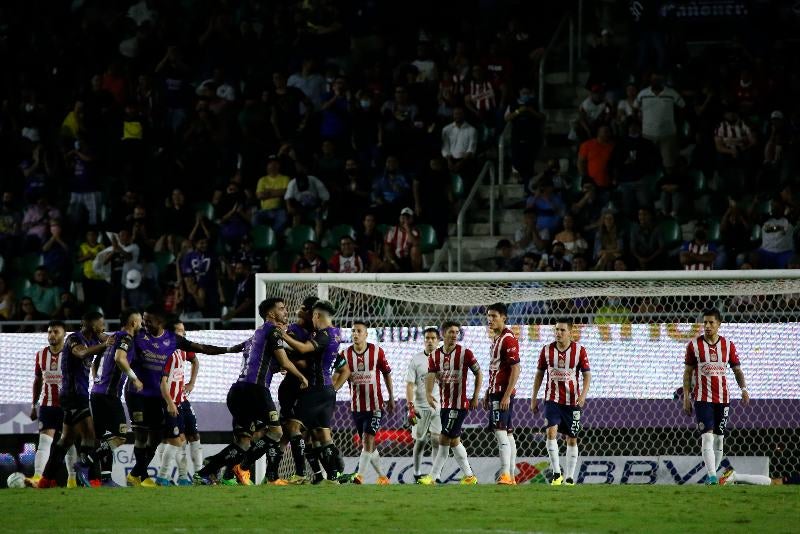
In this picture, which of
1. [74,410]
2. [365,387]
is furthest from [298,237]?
[74,410]

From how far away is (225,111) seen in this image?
915 inches

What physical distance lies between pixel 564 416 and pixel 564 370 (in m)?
0.50

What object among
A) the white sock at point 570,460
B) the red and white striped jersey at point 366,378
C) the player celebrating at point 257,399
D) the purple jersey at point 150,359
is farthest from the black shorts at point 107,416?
the white sock at point 570,460

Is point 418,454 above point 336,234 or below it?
below

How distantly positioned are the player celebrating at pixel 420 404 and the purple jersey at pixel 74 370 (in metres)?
3.65

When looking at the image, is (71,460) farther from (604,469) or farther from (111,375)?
(604,469)

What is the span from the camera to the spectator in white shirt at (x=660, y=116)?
20500 millimetres

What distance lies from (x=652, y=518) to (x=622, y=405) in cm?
618

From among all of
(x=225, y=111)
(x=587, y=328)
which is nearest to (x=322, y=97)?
(x=225, y=111)

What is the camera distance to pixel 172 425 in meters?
15.6

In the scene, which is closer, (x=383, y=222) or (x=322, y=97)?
(x=383, y=222)

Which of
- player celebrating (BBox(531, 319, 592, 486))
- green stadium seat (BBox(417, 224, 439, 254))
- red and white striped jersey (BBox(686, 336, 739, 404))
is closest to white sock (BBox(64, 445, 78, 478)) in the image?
player celebrating (BBox(531, 319, 592, 486))

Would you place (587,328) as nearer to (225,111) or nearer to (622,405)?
(622,405)

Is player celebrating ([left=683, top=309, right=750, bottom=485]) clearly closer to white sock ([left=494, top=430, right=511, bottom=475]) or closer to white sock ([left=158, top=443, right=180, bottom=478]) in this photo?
white sock ([left=494, top=430, right=511, bottom=475])
